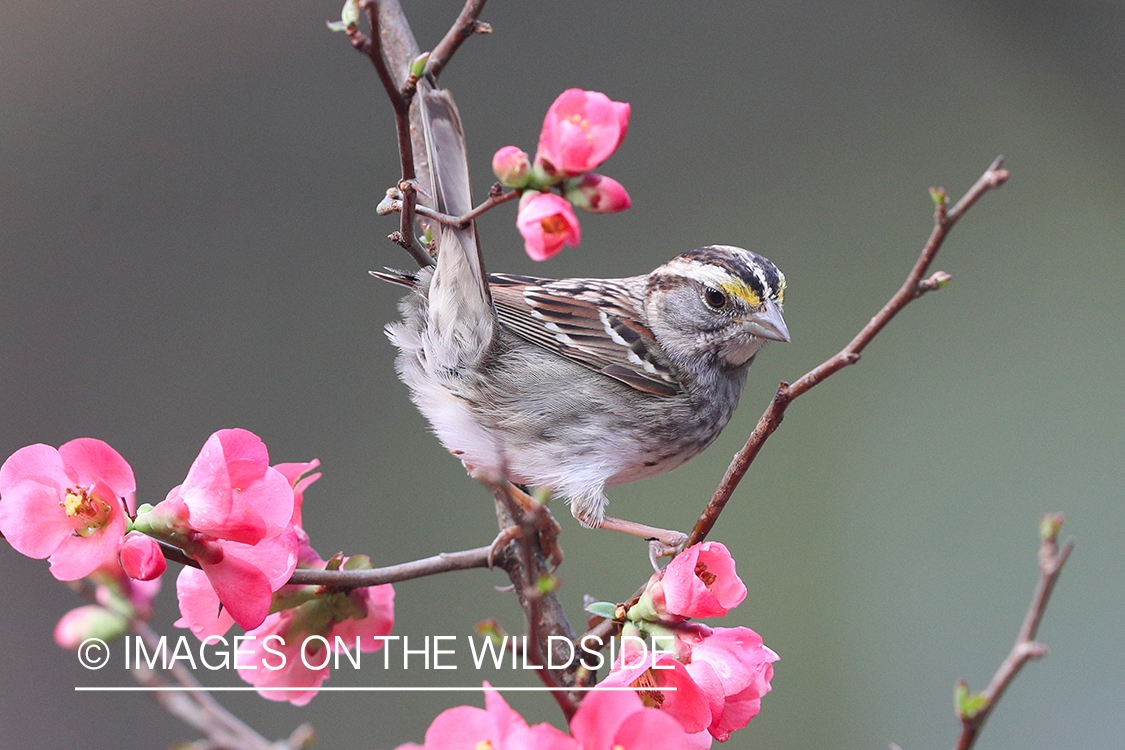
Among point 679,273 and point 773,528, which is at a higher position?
point 679,273

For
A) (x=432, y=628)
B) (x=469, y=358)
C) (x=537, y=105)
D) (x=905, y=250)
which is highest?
(x=537, y=105)

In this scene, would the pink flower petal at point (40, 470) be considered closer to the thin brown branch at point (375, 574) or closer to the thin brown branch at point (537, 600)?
the thin brown branch at point (375, 574)

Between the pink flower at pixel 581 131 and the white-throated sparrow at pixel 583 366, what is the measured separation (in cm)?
62

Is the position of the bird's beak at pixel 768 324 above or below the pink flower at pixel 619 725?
above

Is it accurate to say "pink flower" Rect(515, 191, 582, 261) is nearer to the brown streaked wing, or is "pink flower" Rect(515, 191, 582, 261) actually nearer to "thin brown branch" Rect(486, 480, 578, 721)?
"thin brown branch" Rect(486, 480, 578, 721)

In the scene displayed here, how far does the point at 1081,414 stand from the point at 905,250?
0.74m

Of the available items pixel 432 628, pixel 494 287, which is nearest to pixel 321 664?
pixel 494 287

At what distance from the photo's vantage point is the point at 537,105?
2.92m

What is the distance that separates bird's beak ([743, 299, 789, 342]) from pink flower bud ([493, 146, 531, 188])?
3.01ft

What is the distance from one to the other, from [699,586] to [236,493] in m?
0.36

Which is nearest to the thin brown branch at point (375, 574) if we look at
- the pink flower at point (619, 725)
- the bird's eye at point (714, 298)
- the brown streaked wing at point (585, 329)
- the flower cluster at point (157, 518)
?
the flower cluster at point (157, 518)

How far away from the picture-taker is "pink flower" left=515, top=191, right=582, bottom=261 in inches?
24.8

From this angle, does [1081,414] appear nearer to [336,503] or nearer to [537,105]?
[537,105]

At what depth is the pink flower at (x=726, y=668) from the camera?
2.31 feet
